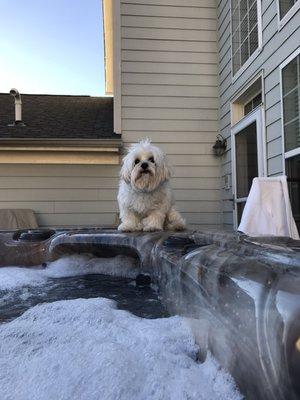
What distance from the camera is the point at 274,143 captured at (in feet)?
13.9

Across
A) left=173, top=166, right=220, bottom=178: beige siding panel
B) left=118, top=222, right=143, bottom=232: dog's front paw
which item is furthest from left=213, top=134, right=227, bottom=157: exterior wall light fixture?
left=118, top=222, right=143, bottom=232: dog's front paw

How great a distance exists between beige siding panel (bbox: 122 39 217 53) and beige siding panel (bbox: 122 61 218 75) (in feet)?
0.70

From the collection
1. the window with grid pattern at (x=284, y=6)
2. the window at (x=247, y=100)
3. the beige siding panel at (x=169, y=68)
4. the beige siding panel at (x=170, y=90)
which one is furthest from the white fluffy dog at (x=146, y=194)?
the beige siding panel at (x=169, y=68)

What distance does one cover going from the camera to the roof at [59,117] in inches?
243

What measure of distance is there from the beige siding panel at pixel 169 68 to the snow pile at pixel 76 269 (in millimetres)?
3580

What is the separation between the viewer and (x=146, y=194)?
3795 millimetres

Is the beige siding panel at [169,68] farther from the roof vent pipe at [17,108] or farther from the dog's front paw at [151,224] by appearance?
the dog's front paw at [151,224]

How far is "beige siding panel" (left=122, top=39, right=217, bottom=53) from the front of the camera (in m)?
6.11

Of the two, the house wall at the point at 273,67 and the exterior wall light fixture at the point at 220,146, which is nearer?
the house wall at the point at 273,67

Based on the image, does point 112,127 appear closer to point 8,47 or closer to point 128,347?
point 128,347

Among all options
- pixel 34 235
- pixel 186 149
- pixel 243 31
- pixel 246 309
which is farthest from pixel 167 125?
pixel 246 309

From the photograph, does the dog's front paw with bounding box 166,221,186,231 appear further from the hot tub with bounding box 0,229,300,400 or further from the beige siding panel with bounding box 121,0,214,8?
the beige siding panel with bounding box 121,0,214,8

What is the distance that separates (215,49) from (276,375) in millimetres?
6114

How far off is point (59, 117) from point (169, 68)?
2.11 meters
